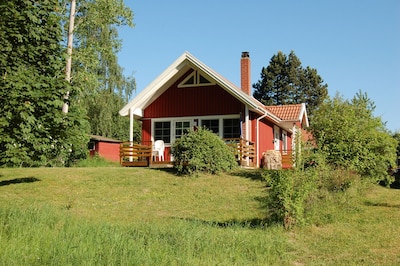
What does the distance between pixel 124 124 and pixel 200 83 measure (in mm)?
24622

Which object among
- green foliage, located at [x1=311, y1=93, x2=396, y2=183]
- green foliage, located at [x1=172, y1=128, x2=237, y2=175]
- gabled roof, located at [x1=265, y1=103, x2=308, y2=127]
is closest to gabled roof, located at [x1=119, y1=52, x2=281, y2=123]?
gabled roof, located at [x1=265, y1=103, x2=308, y2=127]

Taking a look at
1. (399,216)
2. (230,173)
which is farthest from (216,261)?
(230,173)

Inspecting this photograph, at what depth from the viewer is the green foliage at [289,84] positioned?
59125 mm

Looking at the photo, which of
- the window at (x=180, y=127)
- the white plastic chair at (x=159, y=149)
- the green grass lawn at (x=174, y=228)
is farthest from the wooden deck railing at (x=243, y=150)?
the green grass lawn at (x=174, y=228)

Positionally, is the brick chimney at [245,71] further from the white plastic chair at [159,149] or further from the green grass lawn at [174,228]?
the green grass lawn at [174,228]

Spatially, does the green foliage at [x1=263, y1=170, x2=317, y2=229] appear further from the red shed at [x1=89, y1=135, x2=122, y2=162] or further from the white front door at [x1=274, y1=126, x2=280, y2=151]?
the red shed at [x1=89, y1=135, x2=122, y2=162]

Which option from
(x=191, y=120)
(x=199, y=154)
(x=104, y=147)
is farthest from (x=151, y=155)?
(x=104, y=147)

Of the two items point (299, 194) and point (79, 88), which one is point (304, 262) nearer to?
point (299, 194)

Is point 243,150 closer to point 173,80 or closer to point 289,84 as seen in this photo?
point 173,80

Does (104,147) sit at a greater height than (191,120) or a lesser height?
lesser

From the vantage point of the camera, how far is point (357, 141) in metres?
14.2

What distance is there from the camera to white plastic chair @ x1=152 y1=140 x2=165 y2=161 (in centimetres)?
2130

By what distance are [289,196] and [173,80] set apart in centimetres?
1455

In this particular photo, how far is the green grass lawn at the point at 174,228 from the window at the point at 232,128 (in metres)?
5.96
